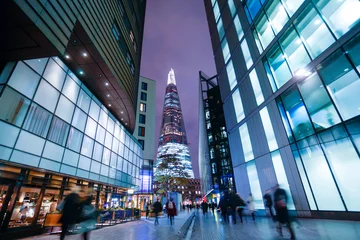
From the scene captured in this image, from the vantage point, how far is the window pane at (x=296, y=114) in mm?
10570

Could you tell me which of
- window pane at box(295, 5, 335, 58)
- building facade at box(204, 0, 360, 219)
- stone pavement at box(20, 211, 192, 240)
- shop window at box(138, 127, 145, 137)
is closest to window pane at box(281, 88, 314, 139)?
building facade at box(204, 0, 360, 219)

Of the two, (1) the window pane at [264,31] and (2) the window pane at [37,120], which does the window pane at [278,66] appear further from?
(2) the window pane at [37,120]

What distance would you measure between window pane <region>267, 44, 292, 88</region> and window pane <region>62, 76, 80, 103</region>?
14.9 metres

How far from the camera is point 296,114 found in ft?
37.2

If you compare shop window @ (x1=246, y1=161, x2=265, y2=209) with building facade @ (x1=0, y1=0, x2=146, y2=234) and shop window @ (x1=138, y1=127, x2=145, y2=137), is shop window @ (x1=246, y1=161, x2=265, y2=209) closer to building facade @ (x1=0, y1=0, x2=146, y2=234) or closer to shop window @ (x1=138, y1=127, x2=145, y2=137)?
building facade @ (x1=0, y1=0, x2=146, y2=234)

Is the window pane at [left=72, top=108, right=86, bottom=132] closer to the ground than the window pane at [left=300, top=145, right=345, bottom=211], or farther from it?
farther from it

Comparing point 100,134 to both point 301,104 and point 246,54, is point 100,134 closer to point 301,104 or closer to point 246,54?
point 301,104

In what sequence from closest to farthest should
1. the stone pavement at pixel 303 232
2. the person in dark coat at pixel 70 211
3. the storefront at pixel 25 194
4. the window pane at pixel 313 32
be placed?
the person in dark coat at pixel 70 211, the stone pavement at pixel 303 232, the storefront at pixel 25 194, the window pane at pixel 313 32

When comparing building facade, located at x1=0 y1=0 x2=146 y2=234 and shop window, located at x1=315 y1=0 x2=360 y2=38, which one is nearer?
building facade, located at x1=0 y1=0 x2=146 y2=234

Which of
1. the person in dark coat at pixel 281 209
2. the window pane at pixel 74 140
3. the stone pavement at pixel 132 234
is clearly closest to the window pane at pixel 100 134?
the window pane at pixel 74 140

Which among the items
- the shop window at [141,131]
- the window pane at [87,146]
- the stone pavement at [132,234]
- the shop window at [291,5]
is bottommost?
the stone pavement at [132,234]

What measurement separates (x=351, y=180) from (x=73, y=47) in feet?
52.9

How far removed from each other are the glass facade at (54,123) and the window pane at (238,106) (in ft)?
43.7

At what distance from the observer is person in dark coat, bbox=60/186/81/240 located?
4.84m
